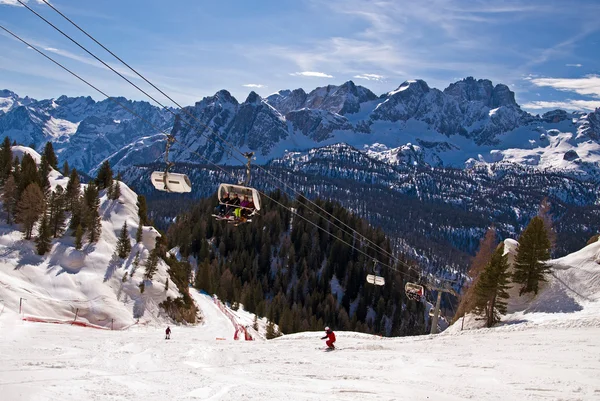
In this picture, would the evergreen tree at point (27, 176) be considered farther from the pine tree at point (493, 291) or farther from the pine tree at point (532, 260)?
the pine tree at point (532, 260)

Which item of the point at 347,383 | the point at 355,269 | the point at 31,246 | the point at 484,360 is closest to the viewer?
the point at 347,383

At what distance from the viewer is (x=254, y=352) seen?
93.1ft

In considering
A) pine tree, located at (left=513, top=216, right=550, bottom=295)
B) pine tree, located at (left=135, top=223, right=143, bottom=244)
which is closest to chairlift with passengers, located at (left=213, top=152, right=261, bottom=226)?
pine tree, located at (left=513, top=216, right=550, bottom=295)

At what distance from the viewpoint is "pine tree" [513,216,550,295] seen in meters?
43.6

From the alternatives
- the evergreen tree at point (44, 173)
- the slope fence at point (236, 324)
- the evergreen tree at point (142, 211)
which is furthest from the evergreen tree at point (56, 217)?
the slope fence at point (236, 324)

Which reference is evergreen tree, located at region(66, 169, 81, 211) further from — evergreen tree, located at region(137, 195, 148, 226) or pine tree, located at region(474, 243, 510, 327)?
pine tree, located at region(474, 243, 510, 327)

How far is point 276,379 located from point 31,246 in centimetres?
4779

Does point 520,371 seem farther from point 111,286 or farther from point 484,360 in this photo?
point 111,286

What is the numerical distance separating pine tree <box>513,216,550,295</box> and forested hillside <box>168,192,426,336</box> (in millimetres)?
60087

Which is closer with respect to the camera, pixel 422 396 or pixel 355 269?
pixel 422 396

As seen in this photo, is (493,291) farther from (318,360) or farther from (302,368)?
(302,368)

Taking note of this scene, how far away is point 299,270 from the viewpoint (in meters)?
132

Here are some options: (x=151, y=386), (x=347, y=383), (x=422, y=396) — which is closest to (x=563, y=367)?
(x=422, y=396)

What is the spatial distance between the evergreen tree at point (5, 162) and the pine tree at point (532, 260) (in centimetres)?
6814
